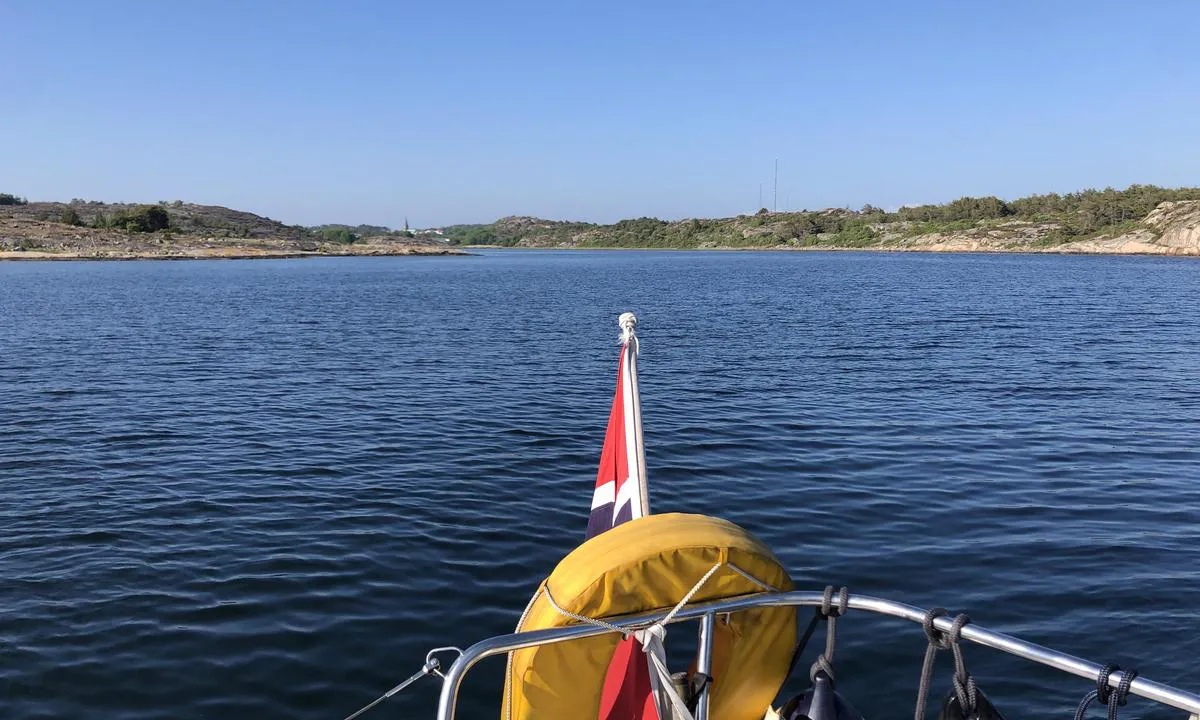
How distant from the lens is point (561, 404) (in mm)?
23125

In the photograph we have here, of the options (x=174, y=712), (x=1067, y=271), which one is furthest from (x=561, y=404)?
(x=1067, y=271)

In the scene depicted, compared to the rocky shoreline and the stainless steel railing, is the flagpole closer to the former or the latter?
the stainless steel railing

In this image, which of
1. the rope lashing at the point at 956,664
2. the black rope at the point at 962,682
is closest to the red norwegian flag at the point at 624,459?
the rope lashing at the point at 956,664

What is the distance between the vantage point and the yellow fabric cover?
5023 millimetres

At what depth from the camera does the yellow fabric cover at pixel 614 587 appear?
16.5 feet

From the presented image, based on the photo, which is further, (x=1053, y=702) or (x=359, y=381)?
(x=359, y=381)

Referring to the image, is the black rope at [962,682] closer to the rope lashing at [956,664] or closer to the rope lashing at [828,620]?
the rope lashing at [956,664]

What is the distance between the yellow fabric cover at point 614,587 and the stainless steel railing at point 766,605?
12 centimetres

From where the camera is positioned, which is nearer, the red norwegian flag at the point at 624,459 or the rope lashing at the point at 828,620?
the rope lashing at the point at 828,620

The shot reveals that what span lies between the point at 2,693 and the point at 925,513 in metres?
12.2

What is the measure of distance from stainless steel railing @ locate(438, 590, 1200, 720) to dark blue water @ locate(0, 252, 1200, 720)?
13.0ft

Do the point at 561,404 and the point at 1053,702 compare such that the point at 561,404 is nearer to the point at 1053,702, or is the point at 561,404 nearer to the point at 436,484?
the point at 436,484

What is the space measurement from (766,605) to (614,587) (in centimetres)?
99

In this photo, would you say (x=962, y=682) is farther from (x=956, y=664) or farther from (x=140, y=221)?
(x=140, y=221)
